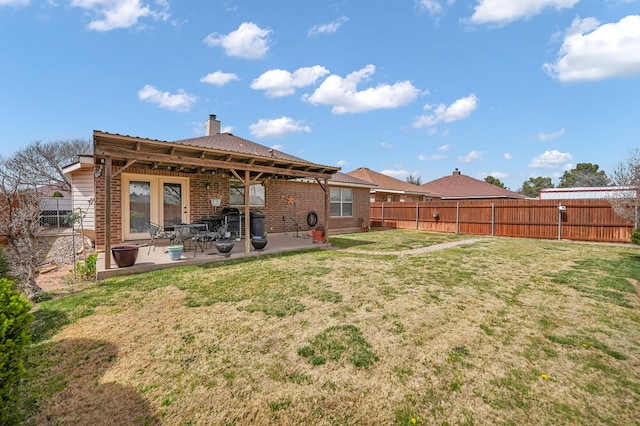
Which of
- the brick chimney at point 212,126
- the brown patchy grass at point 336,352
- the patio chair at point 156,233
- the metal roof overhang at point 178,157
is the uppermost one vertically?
the brick chimney at point 212,126

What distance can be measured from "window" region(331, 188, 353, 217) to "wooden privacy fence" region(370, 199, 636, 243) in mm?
4434

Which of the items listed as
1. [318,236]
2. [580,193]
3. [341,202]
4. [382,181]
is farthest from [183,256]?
[580,193]

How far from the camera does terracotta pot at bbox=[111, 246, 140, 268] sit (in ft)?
19.9

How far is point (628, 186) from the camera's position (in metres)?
8.99

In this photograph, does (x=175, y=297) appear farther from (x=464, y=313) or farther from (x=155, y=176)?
(x=155, y=176)

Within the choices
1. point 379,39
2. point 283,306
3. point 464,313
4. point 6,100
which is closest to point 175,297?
point 283,306

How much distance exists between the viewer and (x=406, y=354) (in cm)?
301

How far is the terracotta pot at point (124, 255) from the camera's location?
6066 millimetres

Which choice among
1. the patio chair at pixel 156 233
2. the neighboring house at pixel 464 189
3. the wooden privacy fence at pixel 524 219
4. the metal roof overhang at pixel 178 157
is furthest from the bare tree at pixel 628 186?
the neighboring house at pixel 464 189

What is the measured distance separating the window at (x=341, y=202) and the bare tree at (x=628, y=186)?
1042 cm

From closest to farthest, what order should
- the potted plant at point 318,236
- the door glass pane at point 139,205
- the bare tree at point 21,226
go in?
the bare tree at point 21,226, the door glass pane at point 139,205, the potted plant at point 318,236

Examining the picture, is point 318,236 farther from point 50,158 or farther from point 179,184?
point 50,158

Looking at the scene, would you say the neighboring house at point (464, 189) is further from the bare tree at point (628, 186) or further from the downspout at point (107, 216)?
the downspout at point (107, 216)

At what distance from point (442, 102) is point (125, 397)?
19.2 metres
